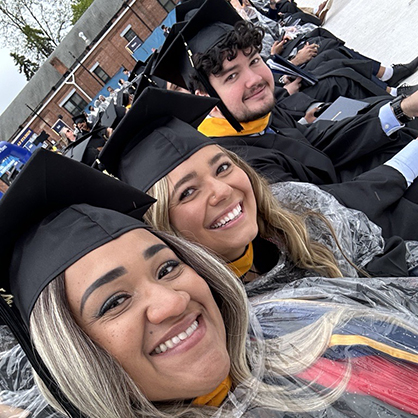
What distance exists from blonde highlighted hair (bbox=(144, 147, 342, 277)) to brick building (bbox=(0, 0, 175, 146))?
63.5ft

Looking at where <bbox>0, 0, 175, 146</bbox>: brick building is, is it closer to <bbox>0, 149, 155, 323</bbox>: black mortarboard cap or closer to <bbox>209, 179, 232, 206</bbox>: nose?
<bbox>209, 179, 232, 206</bbox>: nose

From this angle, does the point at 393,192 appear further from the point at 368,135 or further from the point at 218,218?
the point at 218,218

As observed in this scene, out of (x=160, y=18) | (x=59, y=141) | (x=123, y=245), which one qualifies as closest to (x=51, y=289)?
(x=123, y=245)

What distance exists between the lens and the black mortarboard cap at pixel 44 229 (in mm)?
1121

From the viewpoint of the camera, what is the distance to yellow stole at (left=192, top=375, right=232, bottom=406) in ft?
3.66

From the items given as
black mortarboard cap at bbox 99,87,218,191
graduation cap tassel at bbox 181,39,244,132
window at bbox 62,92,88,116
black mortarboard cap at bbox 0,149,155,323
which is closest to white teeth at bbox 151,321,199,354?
black mortarboard cap at bbox 0,149,155,323

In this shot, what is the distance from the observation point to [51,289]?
1.10m

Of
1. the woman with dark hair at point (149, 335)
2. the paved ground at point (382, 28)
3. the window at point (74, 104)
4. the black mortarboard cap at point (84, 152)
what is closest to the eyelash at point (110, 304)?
the woman with dark hair at point (149, 335)

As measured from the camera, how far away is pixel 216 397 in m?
1.13

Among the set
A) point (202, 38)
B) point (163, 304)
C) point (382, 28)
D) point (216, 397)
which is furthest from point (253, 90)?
point (382, 28)

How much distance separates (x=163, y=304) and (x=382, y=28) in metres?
5.54

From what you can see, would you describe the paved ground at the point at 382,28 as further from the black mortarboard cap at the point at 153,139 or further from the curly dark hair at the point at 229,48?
the black mortarboard cap at the point at 153,139

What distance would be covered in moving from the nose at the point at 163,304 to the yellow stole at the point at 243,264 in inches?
28.2

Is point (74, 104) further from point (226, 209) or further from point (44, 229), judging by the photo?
point (44, 229)
